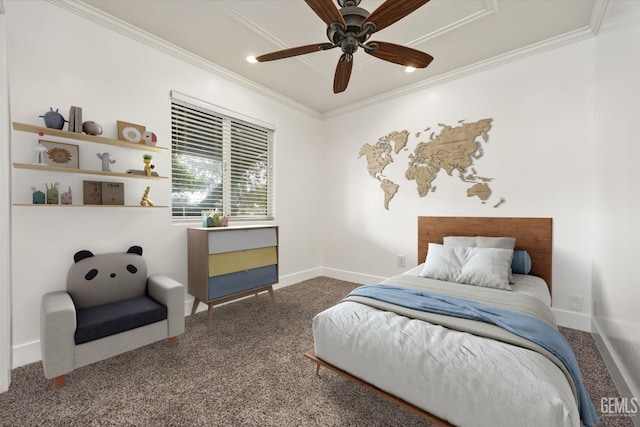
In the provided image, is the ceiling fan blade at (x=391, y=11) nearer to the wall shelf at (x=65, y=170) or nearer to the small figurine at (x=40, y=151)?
the wall shelf at (x=65, y=170)

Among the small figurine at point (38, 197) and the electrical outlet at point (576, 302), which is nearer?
the small figurine at point (38, 197)

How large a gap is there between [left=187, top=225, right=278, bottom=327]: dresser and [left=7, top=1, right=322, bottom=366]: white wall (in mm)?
260

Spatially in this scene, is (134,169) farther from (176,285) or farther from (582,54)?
(582,54)

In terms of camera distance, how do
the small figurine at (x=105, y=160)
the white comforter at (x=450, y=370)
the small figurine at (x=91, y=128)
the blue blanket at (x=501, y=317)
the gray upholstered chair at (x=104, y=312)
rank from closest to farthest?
1. the white comforter at (x=450, y=370)
2. the blue blanket at (x=501, y=317)
3. the gray upholstered chair at (x=104, y=312)
4. the small figurine at (x=91, y=128)
5. the small figurine at (x=105, y=160)

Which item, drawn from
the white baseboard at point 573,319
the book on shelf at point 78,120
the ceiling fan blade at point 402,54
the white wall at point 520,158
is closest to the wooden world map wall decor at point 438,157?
the white wall at point 520,158

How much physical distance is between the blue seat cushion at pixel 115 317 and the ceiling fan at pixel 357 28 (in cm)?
217

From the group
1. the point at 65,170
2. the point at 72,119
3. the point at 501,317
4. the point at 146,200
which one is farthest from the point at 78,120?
the point at 501,317

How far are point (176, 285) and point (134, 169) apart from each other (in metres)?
1.21

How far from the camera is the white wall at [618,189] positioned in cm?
159

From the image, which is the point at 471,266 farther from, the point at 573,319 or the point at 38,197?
the point at 38,197

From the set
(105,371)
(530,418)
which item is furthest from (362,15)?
(105,371)

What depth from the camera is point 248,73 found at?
11.0ft

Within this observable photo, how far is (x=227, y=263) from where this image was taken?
283 cm

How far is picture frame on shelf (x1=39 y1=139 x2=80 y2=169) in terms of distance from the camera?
2.08 metres
